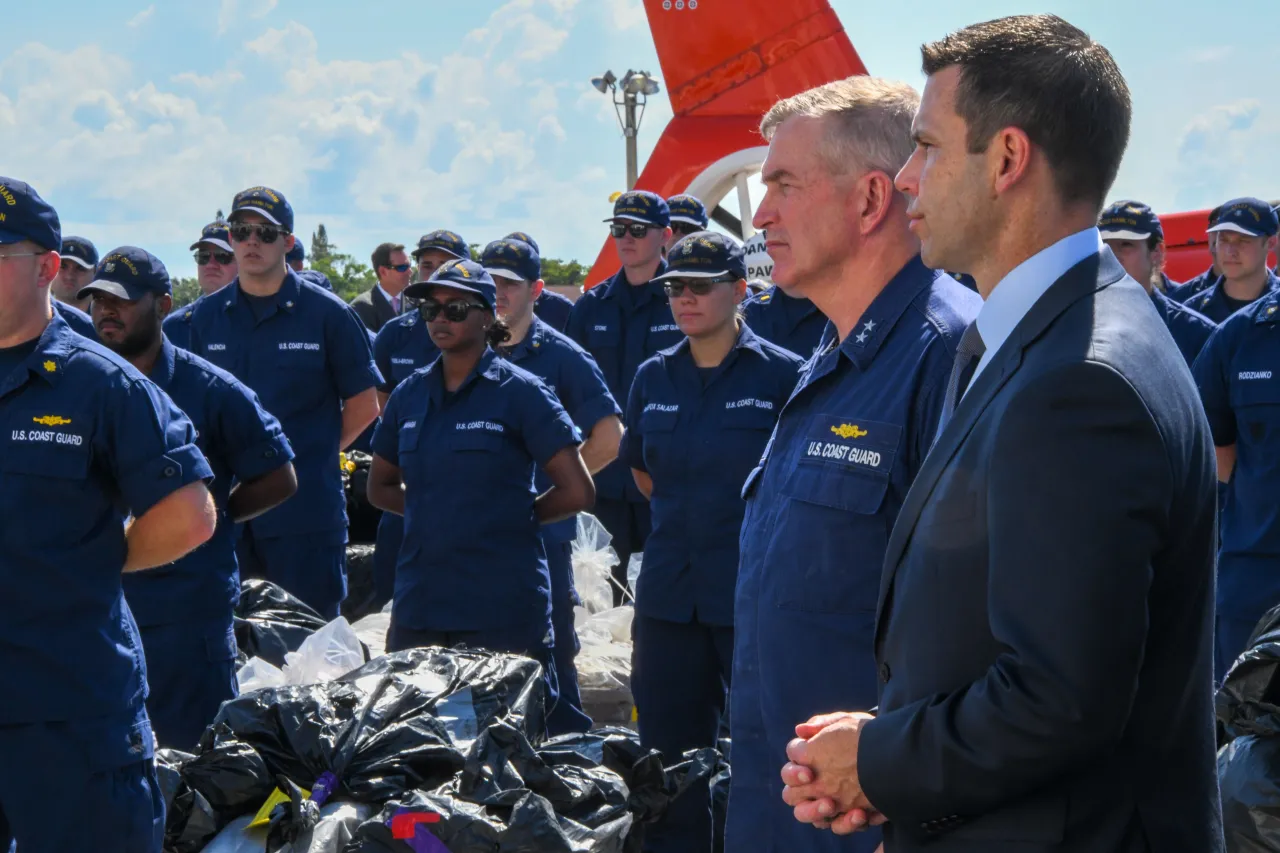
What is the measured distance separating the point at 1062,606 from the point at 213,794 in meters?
3.19

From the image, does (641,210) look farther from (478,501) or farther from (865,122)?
(865,122)

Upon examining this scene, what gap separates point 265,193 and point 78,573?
12.3 feet

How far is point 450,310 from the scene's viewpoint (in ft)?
17.4

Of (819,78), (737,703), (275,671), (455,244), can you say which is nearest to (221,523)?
(275,671)

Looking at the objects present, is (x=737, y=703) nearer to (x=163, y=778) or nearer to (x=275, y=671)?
(x=163, y=778)

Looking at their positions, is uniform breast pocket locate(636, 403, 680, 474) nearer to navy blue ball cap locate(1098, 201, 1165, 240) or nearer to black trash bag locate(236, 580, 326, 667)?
black trash bag locate(236, 580, 326, 667)

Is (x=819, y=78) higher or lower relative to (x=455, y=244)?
higher

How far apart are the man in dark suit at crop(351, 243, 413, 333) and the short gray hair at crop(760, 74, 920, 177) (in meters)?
9.67

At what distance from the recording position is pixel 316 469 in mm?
6371

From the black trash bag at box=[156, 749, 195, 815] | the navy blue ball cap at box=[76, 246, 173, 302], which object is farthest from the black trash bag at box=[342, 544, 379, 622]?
the black trash bag at box=[156, 749, 195, 815]

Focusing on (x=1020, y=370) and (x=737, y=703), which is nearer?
(x=1020, y=370)

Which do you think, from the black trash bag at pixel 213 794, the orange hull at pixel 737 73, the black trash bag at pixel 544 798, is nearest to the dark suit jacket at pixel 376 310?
the orange hull at pixel 737 73

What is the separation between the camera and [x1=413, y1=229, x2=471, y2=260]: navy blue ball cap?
322 inches

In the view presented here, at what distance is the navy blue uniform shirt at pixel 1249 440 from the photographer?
5367 millimetres
